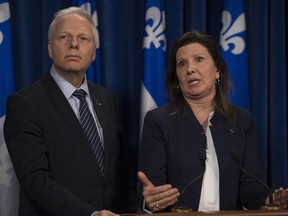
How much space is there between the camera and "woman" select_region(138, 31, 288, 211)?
2.68 m

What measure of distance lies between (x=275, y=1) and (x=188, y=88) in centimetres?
91

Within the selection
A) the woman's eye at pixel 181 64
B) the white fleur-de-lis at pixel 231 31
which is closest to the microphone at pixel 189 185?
the woman's eye at pixel 181 64

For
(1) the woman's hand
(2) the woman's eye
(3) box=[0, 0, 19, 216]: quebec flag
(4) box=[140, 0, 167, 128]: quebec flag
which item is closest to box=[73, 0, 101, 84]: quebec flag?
(4) box=[140, 0, 167, 128]: quebec flag

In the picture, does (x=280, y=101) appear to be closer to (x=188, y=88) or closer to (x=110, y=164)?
(x=188, y=88)

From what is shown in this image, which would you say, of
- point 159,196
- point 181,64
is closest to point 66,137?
point 159,196

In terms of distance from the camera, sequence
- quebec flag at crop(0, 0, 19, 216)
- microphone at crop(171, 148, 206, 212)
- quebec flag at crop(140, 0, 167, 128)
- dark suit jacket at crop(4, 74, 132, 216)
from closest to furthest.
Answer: microphone at crop(171, 148, 206, 212), dark suit jacket at crop(4, 74, 132, 216), quebec flag at crop(0, 0, 19, 216), quebec flag at crop(140, 0, 167, 128)

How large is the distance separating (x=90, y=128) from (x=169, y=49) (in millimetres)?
797

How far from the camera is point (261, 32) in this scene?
3383mm

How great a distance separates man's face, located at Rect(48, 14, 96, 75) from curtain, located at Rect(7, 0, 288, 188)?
1.09ft

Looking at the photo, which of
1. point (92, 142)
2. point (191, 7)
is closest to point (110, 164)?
point (92, 142)

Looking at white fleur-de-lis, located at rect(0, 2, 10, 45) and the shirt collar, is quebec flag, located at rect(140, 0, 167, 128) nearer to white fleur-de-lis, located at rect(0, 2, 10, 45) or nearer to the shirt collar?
the shirt collar

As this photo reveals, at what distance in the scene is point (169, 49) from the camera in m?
3.29

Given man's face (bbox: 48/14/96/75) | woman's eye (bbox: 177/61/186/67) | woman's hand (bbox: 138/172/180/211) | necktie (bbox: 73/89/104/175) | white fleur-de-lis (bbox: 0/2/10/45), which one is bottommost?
woman's hand (bbox: 138/172/180/211)

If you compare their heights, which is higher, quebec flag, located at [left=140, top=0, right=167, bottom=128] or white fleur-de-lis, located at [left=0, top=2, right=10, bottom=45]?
white fleur-de-lis, located at [left=0, top=2, right=10, bottom=45]
